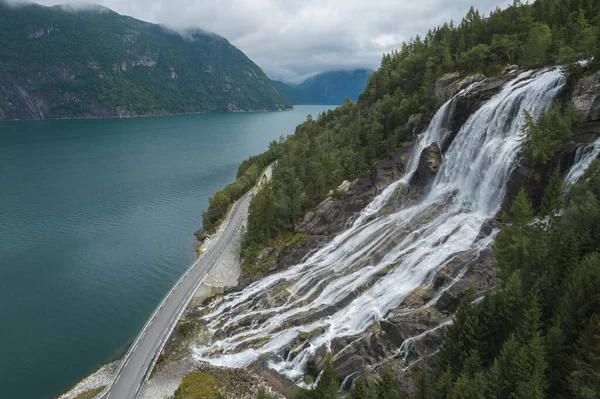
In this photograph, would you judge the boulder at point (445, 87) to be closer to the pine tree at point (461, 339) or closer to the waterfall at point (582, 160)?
the waterfall at point (582, 160)

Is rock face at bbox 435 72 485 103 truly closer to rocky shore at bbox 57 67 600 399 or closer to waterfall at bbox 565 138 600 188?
rocky shore at bbox 57 67 600 399

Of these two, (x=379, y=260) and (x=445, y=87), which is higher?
(x=445, y=87)

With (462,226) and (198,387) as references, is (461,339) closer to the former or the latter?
(462,226)

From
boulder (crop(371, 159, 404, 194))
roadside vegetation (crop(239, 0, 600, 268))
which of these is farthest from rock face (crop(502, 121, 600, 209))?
boulder (crop(371, 159, 404, 194))

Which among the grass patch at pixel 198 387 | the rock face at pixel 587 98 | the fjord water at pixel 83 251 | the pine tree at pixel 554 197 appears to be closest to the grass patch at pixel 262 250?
the fjord water at pixel 83 251

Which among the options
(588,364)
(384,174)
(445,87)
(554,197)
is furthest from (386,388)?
(445,87)

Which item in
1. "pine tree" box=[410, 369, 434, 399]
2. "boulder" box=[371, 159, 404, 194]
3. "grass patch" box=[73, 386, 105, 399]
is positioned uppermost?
"boulder" box=[371, 159, 404, 194]
